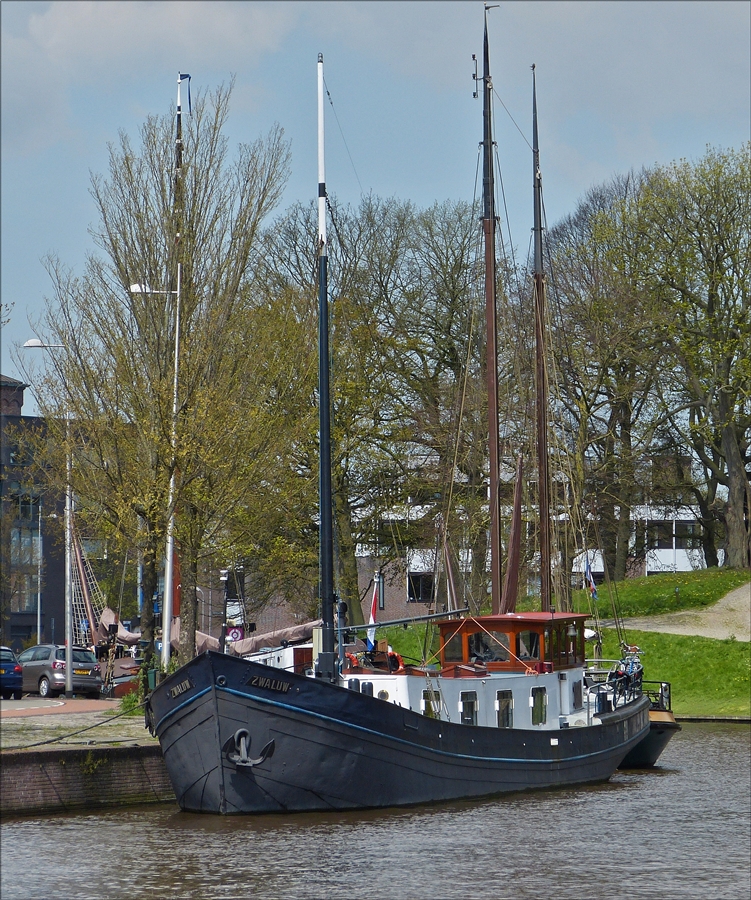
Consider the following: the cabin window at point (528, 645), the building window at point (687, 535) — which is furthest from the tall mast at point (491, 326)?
the building window at point (687, 535)

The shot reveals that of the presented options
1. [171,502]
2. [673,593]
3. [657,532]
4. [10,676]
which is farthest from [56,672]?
[657,532]

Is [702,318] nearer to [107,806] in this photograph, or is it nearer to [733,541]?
[733,541]

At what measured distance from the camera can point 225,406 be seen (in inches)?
1086

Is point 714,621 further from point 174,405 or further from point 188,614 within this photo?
point 174,405

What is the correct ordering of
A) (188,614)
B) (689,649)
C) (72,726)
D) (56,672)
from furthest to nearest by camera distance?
(689,649) < (56,672) < (188,614) < (72,726)

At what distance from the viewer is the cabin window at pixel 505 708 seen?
25.8 m

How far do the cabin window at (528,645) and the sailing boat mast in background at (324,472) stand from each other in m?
5.60

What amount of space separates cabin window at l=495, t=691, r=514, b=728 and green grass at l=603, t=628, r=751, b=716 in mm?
16512

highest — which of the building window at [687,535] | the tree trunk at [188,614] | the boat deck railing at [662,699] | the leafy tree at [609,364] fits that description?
the leafy tree at [609,364]

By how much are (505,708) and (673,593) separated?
27091 millimetres

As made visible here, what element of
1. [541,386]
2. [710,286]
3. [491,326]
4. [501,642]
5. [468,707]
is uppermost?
[710,286]

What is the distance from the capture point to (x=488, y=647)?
90.6 ft

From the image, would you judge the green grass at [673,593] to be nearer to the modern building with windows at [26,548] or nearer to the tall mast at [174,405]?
the modern building with windows at [26,548]

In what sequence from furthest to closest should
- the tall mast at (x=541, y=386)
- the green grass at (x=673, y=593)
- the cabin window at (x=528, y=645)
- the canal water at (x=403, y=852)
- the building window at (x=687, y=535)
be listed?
the building window at (x=687, y=535) < the green grass at (x=673, y=593) < the tall mast at (x=541, y=386) < the cabin window at (x=528, y=645) < the canal water at (x=403, y=852)
